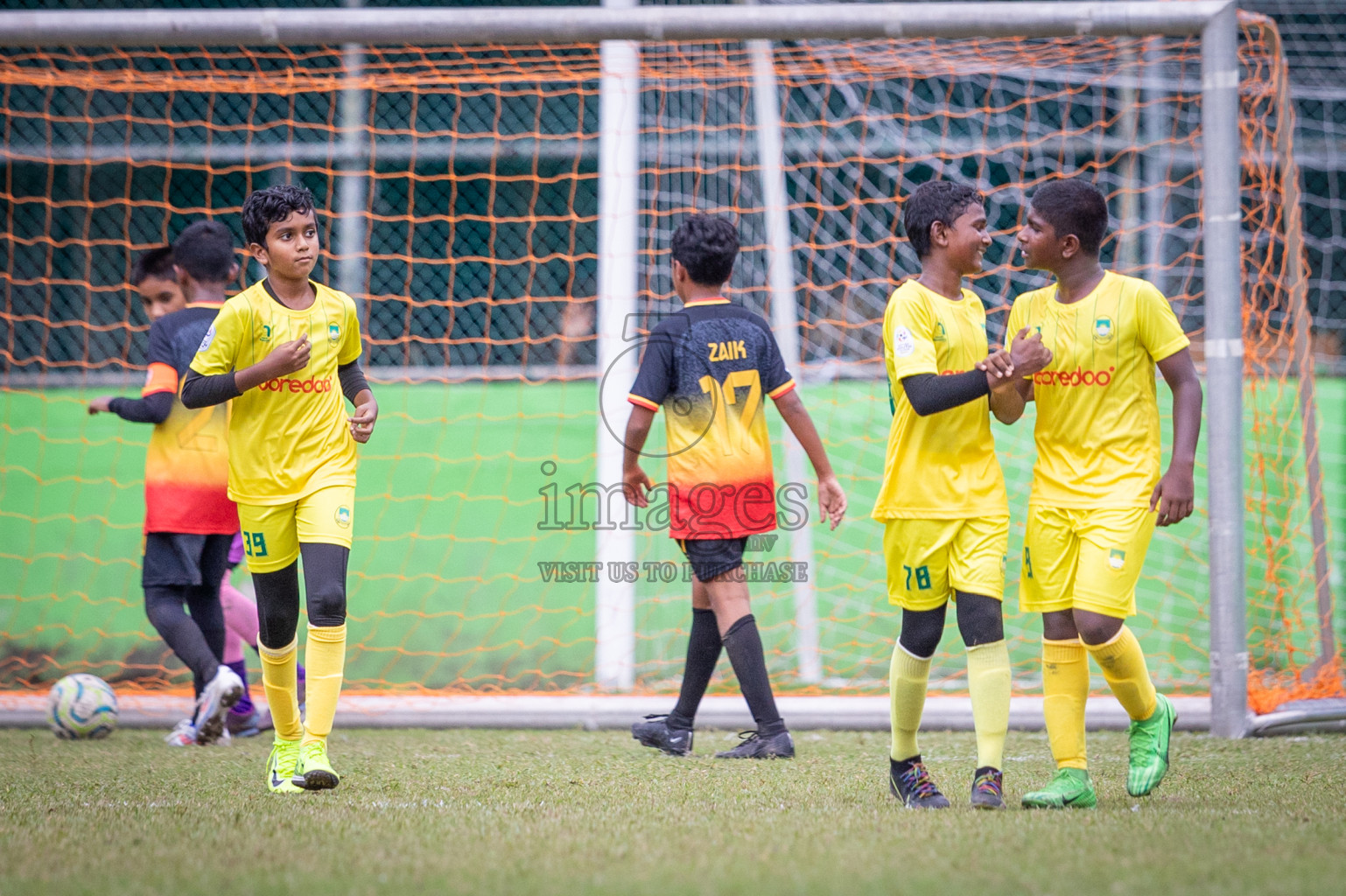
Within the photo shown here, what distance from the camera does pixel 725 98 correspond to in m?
7.95

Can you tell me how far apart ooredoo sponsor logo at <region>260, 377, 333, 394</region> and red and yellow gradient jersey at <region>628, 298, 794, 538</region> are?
1.10 meters

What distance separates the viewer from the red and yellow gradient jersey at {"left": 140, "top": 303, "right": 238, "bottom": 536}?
4645 mm

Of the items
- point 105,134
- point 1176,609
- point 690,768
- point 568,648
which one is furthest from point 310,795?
point 105,134

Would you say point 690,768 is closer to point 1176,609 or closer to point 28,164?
point 1176,609

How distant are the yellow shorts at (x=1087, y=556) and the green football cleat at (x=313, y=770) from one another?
1.99 m

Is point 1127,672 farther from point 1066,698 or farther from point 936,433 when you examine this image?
point 936,433

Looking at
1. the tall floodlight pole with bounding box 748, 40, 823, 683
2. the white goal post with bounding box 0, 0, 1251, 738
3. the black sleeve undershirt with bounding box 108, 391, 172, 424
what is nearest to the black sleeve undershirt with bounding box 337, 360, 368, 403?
the black sleeve undershirt with bounding box 108, 391, 172, 424

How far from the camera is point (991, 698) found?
3.21m

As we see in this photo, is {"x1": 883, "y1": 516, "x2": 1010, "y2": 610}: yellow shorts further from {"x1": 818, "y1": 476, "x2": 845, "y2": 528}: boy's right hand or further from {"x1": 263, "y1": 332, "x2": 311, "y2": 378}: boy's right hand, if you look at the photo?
{"x1": 263, "y1": 332, "x2": 311, "y2": 378}: boy's right hand

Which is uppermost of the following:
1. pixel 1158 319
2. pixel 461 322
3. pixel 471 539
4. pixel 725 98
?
pixel 725 98

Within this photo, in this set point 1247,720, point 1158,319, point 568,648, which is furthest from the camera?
point 568,648

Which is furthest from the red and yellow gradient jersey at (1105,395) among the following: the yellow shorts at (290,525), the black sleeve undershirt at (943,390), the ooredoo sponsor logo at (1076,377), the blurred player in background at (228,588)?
the blurred player in background at (228,588)

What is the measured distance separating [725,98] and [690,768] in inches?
200

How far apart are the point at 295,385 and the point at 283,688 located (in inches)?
34.9
